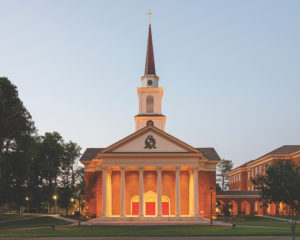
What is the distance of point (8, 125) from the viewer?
4662 cm

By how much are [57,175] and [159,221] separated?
1587 inches

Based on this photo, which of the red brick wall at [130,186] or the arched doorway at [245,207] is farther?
the arched doorway at [245,207]

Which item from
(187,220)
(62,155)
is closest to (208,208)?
(187,220)

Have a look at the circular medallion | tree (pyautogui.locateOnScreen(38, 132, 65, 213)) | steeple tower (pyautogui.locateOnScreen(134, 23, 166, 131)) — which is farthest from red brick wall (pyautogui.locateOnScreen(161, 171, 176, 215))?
tree (pyautogui.locateOnScreen(38, 132, 65, 213))

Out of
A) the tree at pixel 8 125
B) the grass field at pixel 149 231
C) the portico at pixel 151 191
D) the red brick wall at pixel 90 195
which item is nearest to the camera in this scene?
the grass field at pixel 149 231

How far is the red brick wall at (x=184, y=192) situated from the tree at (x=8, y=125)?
76.9 feet

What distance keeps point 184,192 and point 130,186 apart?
8.08 m

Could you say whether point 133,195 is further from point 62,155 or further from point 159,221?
point 62,155

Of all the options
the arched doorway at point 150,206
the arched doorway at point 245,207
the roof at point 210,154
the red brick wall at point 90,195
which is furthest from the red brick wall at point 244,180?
the red brick wall at point 90,195

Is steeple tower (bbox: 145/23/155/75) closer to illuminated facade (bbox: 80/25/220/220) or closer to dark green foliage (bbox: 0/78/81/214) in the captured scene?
illuminated facade (bbox: 80/25/220/220)

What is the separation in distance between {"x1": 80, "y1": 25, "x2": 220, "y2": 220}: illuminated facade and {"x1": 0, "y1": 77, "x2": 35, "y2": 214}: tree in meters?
10.9

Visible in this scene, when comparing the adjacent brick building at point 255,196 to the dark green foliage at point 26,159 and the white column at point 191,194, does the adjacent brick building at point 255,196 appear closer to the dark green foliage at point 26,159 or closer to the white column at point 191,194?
the white column at point 191,194

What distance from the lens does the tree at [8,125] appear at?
47.2 meters

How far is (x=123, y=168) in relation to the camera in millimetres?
55656
